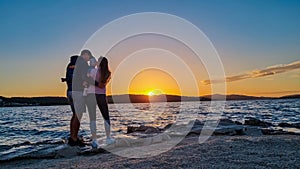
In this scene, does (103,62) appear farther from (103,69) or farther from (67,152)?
(67,152)

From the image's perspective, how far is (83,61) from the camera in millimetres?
7094

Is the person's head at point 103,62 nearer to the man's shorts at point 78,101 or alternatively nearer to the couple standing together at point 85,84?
the couple standing together at point 85,84

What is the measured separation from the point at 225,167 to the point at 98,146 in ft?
11.4

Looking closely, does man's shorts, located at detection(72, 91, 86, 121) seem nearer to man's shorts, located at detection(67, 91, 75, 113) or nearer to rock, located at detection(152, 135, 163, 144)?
man's shorts, located at detection(67, 91, 75, 113)

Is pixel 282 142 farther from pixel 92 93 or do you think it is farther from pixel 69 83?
pixel 69 83

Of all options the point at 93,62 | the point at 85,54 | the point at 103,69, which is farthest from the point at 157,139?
the point at 85,54

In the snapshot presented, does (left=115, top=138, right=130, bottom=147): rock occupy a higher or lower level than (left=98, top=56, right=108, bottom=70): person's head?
lower

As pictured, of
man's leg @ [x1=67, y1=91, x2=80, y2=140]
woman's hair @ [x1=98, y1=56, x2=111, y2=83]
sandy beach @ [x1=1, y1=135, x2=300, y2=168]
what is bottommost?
sandy beach @ [x1=1, y1=135, x2=300, y2=168]

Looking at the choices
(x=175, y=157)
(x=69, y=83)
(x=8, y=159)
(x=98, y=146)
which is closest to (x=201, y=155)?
(x=175, y=157)

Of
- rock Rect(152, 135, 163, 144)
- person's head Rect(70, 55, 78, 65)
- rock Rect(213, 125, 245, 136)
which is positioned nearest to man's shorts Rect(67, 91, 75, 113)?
person's head Rect(70, 55, 78, 65)

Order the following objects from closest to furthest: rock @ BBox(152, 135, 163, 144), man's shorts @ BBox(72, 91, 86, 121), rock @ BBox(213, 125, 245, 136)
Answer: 1. man's shorts @ BBox(72, 91, 86, 121)
2. rock @ BBox(152, 135, 163, 144)
3. rock @ BBox(213, 125, 245, 136)

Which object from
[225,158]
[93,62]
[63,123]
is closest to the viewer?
[225,158]

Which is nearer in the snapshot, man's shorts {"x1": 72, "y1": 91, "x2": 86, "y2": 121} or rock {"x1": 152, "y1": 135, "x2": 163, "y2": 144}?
man's shorts {"x1": 72, "y1": 91, "x2": 86, "y2": 121}

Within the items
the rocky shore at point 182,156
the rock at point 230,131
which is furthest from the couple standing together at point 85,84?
the rock at point 230,131
